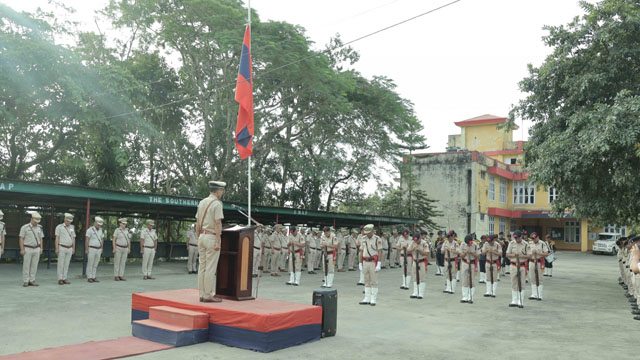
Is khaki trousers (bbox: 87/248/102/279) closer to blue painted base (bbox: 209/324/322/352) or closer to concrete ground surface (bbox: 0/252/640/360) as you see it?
concrete ground surface (bbox: 0/252/640/360)

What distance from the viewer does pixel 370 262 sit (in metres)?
12.2

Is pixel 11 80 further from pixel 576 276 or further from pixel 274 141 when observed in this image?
pixel 576 276

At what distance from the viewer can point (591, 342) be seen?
8547mm

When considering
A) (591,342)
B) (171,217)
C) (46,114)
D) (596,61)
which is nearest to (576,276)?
(596,61)

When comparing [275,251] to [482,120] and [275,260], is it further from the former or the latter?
[482,120]

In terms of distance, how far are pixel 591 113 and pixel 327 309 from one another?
10.1 meters

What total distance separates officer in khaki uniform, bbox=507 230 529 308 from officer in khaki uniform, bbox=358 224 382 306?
145 inches

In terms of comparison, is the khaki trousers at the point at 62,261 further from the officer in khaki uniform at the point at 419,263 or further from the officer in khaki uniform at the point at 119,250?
the officer in khaki uniform at the point at 419,263

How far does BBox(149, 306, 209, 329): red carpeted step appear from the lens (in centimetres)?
745

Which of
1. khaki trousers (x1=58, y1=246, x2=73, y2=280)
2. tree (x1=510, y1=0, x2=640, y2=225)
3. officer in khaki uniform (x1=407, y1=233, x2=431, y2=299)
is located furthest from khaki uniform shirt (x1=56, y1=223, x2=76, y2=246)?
tree (x1=510, y1=0, x2=640, y2=225)

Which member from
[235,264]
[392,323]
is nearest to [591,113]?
[392,323]

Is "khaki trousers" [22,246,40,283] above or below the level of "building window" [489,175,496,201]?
below

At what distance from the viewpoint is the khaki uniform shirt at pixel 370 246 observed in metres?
12.2

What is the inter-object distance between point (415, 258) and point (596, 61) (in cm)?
865
